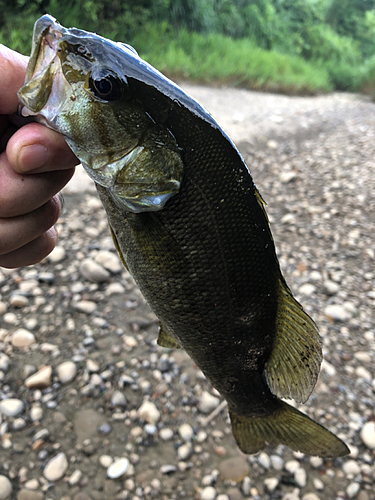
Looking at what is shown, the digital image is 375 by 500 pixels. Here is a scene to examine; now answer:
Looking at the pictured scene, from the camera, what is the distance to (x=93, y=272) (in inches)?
106

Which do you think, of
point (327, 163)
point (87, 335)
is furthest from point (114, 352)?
point (327, 163)

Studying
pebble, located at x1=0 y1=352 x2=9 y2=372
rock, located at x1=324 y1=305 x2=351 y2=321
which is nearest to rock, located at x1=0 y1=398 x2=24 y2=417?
pebble, located at x1=0 y1=352 x2=9 y2=372

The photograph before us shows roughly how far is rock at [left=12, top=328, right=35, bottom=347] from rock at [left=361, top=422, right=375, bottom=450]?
191 centimetres

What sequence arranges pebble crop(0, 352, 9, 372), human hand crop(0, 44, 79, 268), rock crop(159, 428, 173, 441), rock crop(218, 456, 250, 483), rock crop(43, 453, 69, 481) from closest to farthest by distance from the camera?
human hand crop(0, 44, 79, 268) < rock crop(43, 453, 69, 481) < rock crop(218, 456, 250, 483) < rock crop(159, 428, 173, 441) < pebble crop(0, 352, 9, 372)

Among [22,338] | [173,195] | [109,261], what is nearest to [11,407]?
[22,338]

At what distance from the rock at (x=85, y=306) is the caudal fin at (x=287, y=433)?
1.35 m

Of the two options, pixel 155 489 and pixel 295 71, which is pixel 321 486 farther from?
pixel 295 71

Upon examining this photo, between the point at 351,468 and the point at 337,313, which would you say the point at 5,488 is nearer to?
the point at 351,468

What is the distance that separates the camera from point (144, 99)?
3.18ft

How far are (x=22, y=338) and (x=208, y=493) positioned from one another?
4.24ft

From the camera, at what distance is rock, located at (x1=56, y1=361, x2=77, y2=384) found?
2053 mm

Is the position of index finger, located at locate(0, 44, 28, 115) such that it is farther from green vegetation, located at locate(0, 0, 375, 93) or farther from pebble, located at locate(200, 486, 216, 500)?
green vegetation, located at locate(0, 0, 375, 93)

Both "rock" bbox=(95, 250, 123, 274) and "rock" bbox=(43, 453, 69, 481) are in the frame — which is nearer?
"rock" bbox=(43, 453, 69, 481)

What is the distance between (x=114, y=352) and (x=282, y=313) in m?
1.37
